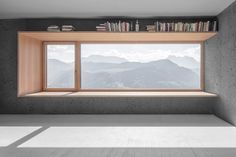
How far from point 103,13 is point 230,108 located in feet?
9.70

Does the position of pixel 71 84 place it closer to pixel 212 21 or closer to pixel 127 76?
pixel 127 76

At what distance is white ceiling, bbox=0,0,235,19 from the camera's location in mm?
3951

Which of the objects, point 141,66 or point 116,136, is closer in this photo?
point 116,136

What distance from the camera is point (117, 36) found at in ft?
16.6

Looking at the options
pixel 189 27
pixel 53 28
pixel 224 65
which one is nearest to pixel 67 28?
pixel 53 28

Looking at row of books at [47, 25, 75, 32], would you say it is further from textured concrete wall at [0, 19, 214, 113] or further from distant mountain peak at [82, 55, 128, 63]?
distant mountain peak at [82, 55, 128, 63]

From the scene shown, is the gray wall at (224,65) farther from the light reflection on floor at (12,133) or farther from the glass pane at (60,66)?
the light reflection on floor at (12,133)

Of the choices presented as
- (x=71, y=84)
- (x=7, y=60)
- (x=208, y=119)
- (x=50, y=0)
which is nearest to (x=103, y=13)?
(x=50, y=0)

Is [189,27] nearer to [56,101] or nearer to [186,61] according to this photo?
[186,61]

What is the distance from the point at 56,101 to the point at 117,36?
2.01 metres

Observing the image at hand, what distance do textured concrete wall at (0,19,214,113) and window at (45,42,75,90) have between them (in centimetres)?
55

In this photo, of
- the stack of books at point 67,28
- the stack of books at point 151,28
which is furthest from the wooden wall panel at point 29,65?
the stack of books at point 151,28

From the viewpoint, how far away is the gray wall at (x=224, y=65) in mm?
4012

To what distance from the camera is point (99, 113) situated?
Answer: 5289 mm
